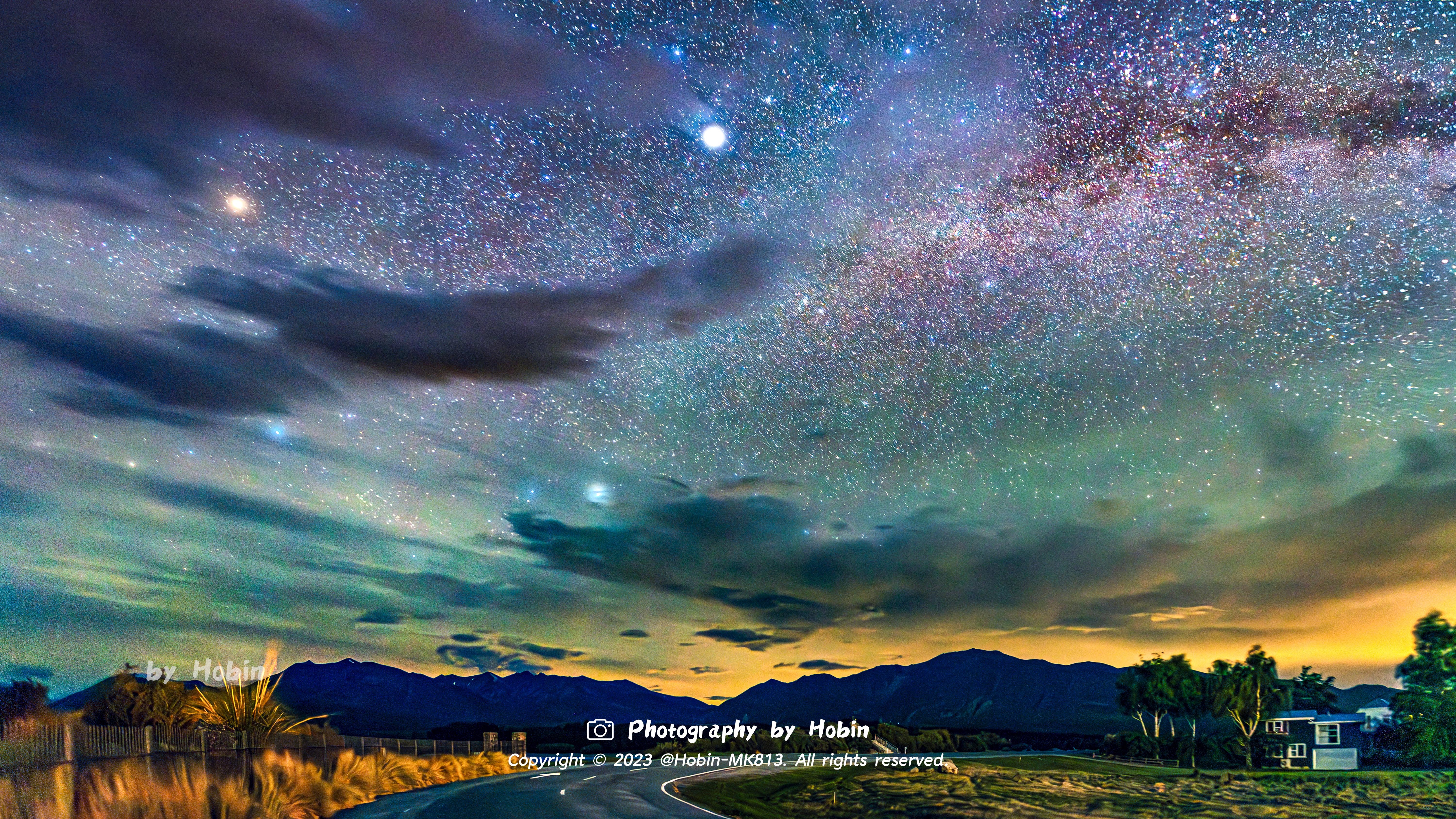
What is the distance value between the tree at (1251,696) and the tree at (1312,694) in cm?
2445

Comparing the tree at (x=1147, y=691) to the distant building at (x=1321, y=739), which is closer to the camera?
the distant building at (x=1321, y=739)

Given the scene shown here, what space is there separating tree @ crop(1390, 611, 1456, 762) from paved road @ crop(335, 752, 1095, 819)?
167ft

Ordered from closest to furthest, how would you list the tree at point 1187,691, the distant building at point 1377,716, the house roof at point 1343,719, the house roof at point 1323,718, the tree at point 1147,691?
the distant building at point 1377,716 → the house roof at point 1343,719 → the house roof at point 1323,718 → the tree at point 1187,691 → the tree at point 1147,691

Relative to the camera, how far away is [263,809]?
66.2 feet

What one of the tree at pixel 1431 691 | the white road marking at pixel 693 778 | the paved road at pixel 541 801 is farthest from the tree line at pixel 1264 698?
the paved road at pixel 541 801

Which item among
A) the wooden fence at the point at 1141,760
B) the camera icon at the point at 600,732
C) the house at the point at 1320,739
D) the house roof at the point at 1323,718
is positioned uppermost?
the house roof at the point at 1323,718

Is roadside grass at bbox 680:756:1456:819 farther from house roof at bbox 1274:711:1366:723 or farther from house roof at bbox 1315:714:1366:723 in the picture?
house roof at bbox 1274:711:1366:723

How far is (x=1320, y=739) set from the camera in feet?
279

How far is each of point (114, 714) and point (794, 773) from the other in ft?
130

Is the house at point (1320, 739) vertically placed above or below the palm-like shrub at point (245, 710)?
below

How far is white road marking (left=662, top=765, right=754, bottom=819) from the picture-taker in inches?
1035

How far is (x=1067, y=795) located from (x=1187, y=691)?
72.7 meters

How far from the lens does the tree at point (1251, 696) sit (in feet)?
266

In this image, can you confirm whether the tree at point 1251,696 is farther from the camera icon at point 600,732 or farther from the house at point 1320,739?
the camera icon at point 600,732
